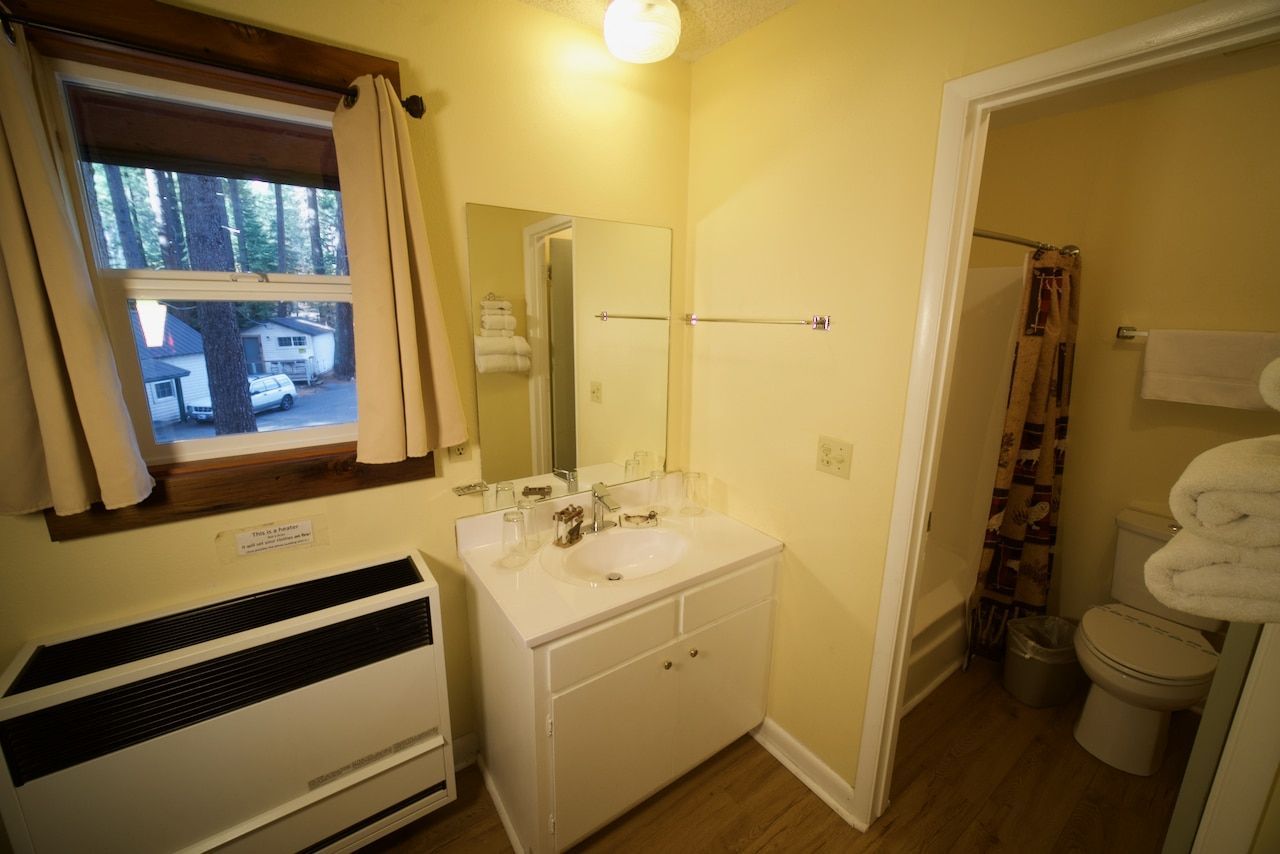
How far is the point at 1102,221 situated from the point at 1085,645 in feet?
5.60

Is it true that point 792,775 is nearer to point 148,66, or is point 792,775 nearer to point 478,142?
point 478,142

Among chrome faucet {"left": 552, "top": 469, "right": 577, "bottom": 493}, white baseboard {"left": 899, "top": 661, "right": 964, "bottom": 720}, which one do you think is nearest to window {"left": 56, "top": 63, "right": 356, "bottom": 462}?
chrome faucet {"left": 552, "top": 469, "right": 577, "bottom": 493}

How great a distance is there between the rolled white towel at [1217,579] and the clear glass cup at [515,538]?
135cm

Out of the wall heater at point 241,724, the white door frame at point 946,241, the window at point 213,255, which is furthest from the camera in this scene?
the window at point 213,255

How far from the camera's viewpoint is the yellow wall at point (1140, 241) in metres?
1.71

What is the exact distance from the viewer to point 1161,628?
71.4 inches

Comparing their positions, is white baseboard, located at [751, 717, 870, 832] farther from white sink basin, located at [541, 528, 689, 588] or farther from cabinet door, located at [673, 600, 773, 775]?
white sink basin, located at [541, 528, 689, 588]

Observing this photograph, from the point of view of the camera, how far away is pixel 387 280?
3.97 feet

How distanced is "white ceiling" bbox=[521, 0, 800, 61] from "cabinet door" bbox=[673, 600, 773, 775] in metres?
1.86

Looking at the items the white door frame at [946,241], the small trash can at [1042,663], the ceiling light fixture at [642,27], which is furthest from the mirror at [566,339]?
the small trash can at [1042,663]

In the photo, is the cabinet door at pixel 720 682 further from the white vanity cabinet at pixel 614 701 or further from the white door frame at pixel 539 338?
the white door frame at pixel 539 338

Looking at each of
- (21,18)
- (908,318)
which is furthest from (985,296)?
(21,18)

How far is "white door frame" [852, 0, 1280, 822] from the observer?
86cm

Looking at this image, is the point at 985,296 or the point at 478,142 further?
the point at 985,296
